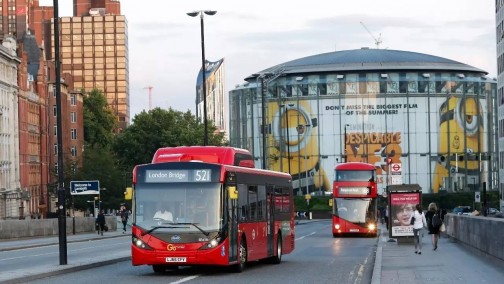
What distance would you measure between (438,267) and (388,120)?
12145cm

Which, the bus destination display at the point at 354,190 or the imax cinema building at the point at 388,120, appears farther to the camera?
the imax cinema building at the point at 388,120

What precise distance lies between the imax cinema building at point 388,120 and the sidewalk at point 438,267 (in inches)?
4309

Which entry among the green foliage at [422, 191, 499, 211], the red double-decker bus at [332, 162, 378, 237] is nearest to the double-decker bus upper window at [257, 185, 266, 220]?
the red double-decker bus at [332, 162, 378, 237]

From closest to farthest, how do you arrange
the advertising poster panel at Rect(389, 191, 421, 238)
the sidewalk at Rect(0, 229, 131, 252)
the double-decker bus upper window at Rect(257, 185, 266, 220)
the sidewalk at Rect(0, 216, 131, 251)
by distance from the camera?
the double-decker bus upper window at Rect(257, 185, 266, 220)
the advertising poster panel at Rect(389, 191, 421, 238)
the sidewalk at Rect(0, 229, 131, 252)
the sidewalk at Rect(0, 216, 131, 251)

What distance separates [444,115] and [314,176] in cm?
1704

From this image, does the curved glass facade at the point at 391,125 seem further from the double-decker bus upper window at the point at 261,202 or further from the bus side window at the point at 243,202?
the bus side window at the point at 243,202

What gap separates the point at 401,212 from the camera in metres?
47.5

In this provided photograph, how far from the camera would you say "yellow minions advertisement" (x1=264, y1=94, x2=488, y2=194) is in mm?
148250

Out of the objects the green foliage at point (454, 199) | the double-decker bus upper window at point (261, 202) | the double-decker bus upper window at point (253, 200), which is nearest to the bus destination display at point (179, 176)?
the double-decker bus upper window at point (253, 200)

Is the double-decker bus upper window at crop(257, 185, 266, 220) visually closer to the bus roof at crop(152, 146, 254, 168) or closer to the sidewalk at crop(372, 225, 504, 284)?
the bus roof at crop(152, 146, 254, 168)

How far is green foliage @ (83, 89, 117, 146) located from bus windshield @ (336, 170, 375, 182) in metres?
114

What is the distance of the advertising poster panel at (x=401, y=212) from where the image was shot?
4734cm

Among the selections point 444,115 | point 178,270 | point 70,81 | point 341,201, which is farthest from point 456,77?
point 178,270

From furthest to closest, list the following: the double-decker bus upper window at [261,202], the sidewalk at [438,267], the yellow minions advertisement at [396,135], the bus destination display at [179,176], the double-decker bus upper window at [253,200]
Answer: the yellow minions advertisement at [396,135], the double-decker bus upper window at [261,202], the double-decker bus upper window at [253,200], the bus destination display at [179,176], the sidewalk at [438,267]
